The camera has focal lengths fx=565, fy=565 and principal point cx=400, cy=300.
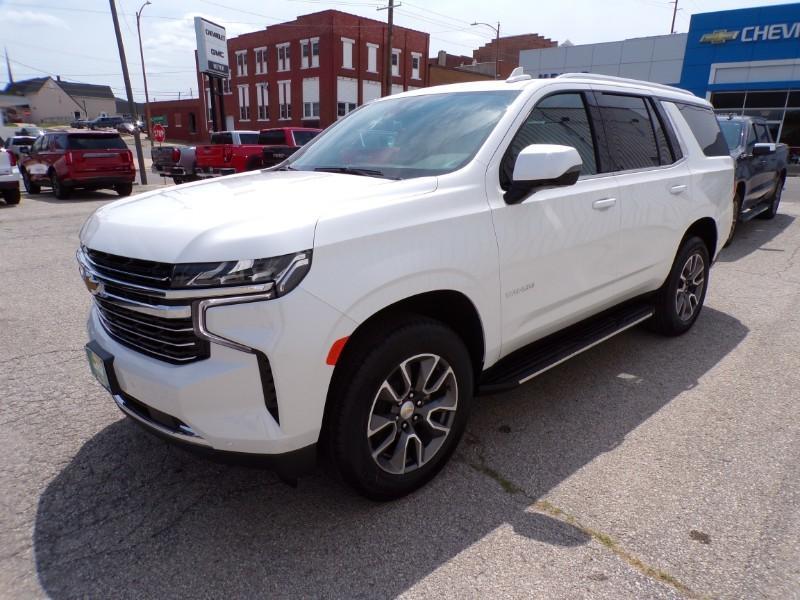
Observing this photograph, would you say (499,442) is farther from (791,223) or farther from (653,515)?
(791,223)

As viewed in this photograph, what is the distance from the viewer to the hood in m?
2.03

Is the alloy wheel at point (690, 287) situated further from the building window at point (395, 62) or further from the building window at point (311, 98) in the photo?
the building window at point (395, 62)

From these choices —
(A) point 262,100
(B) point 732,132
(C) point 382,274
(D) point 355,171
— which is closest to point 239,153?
(B) point 732,132

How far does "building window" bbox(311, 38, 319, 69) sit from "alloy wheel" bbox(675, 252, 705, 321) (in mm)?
41312

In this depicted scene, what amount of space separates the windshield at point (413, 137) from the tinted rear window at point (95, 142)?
13439 mm

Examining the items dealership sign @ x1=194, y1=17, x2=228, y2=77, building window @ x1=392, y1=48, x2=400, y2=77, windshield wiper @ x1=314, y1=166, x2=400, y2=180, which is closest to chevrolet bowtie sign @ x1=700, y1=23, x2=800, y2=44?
building window @ x1=392, y1=48, x2=400, y2=77

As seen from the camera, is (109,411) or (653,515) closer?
(653,515)

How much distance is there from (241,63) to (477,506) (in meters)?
52.2

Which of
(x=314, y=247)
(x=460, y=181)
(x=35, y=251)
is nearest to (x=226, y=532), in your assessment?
(x=314, y=247)

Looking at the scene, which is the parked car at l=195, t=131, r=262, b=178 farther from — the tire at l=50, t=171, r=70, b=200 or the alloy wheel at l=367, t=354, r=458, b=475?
the alloy wheel at l=367, t=354, r=458, b=475

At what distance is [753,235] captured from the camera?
32.2 ft

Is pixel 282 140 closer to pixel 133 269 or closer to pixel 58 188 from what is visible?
pixel 58 188

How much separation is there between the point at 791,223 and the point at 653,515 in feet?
36.0

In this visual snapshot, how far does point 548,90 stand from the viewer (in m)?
3.22
